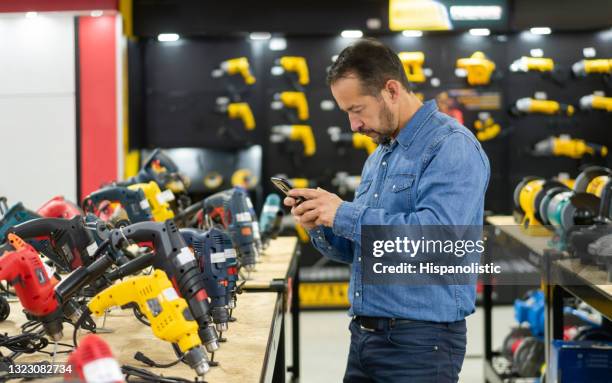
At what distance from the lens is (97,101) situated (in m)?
6.78

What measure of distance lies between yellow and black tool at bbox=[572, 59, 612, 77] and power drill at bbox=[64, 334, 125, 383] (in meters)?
6.66

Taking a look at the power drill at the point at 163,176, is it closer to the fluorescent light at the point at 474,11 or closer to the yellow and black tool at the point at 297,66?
the yellow and black tool at the point at 297,66

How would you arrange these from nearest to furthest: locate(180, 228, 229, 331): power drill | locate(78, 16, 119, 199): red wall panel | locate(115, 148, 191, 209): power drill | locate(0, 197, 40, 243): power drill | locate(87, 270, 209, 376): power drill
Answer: locate(87, 270, 209, 376): power drill, locate(180, 228, 229, 331): power drill, locate(0, 197, 40, 243): power drill, locate(115, 148, 191, 209): power drill, locate(78, 16, 119, 199): red wall panel

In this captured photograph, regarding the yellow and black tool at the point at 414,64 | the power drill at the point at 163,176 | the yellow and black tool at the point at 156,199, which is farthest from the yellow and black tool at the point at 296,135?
the yellow and black tool at the point at 156,199

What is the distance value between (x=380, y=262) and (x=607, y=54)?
584 centimetres

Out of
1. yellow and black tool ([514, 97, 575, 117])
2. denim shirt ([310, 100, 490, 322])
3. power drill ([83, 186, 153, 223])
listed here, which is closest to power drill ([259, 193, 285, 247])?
power drill ([83, 186, 153, 223])

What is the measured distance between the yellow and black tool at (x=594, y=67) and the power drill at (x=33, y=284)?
609 cm

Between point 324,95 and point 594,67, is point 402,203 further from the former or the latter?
point 594,67

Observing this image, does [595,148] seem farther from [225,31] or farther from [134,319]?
[134,319]

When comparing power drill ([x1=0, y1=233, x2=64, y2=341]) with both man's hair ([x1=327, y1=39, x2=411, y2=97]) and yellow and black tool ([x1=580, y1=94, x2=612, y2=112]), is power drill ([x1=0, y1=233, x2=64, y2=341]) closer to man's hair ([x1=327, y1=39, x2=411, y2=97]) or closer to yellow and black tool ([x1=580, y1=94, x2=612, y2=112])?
man's hair ([x1=327, y1=39, x2=411, y2=97])

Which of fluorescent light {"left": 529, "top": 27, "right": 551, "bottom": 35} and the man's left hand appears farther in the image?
fluorescent light {"left": 529, "top": 27, "right": 551, "bottom": 35}

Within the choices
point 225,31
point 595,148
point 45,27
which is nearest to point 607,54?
point 595,148

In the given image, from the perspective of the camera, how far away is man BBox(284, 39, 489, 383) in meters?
2.03

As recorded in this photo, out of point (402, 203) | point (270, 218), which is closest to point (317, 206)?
point (402, 203)
